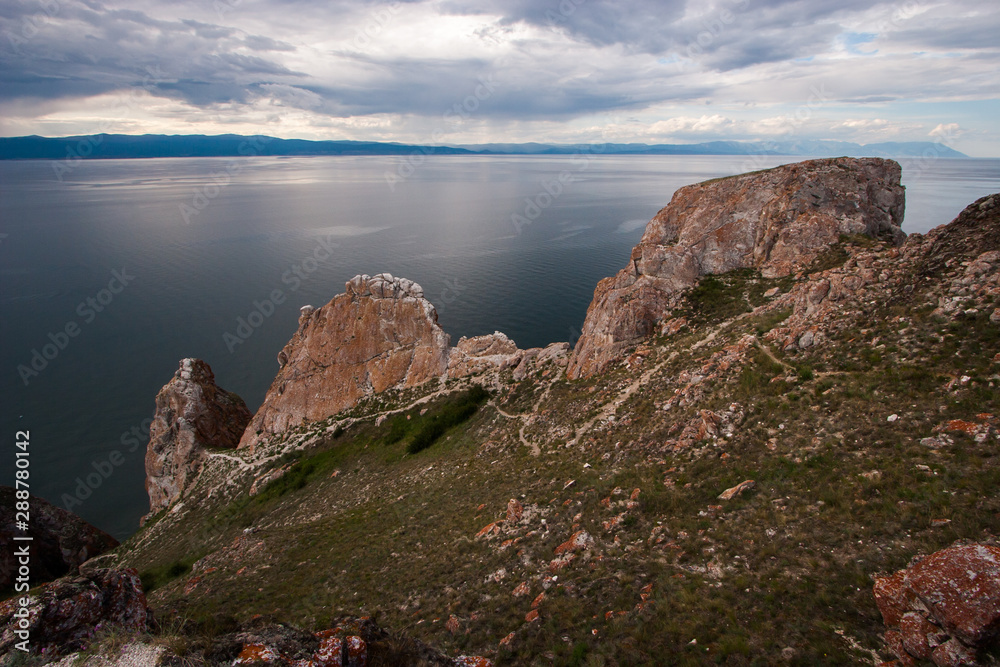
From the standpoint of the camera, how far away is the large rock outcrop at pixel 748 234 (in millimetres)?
37000

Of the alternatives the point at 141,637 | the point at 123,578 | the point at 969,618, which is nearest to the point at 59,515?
the point at 123,578

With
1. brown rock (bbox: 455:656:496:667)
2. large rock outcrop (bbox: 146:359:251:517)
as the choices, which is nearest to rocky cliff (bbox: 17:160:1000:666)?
brown rock (bbox: 455:656:496:667)

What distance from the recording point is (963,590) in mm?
10023

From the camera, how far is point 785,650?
38.5 feet

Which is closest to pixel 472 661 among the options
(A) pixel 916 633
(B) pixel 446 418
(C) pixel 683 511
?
(C) pixel 683 511

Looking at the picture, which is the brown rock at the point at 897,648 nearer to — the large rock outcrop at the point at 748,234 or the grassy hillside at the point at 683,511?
the grassy hillside at the point at 683,511

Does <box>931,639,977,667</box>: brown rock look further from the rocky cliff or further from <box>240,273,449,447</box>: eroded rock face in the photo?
<box>240,273,449,447</box>: eroded rock face

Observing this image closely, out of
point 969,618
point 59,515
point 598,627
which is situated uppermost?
point 969,618

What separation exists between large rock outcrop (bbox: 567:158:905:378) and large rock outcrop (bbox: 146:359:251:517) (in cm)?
4559

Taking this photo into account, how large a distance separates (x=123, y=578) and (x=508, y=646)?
12776mm

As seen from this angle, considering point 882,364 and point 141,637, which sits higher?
point 882,364

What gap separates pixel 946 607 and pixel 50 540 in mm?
62647

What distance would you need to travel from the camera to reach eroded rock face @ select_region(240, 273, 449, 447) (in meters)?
52.5

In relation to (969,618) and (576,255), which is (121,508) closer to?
(969,618)
